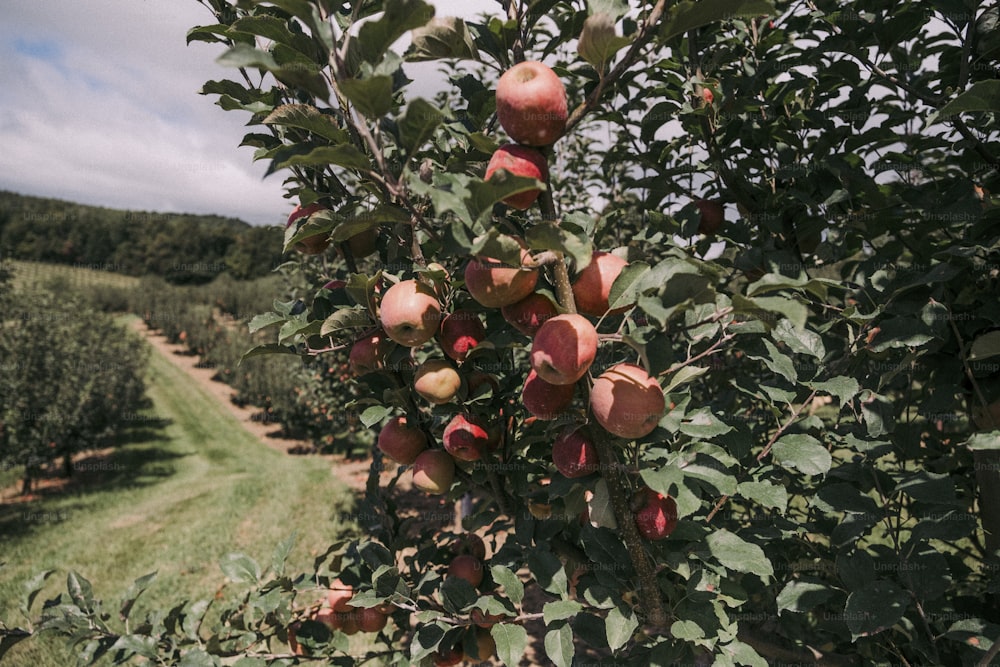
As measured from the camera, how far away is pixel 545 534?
4.70 feet

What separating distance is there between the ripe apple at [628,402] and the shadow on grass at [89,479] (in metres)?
9.91

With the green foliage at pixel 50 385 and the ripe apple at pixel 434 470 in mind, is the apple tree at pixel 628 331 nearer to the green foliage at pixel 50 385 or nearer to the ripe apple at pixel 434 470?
the ripe apple at pixel 434 470

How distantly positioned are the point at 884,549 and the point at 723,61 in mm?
1688

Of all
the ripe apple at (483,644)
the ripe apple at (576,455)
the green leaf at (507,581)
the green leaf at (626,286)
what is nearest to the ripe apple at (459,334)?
the ripe apple at (576,455)

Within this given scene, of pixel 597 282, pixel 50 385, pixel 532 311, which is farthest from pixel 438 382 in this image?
pixel 50 385

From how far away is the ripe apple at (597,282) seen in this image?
3.15 ft

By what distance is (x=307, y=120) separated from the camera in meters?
0.91

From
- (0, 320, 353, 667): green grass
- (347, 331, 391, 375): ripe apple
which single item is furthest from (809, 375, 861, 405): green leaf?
(0, 320, 353, 667): green grass

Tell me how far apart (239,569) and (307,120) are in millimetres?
1537

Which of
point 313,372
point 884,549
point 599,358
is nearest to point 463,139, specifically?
point 599,358

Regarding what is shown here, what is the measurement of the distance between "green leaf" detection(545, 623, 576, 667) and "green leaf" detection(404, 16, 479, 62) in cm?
118

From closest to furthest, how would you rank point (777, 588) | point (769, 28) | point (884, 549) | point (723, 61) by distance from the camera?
point (884, 549) < point (777, 588) < point (723, 61) < point (769, 28)

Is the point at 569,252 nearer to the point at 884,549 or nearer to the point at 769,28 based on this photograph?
the point at 884,549

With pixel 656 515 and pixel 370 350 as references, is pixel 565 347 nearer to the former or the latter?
pixel 656 515
